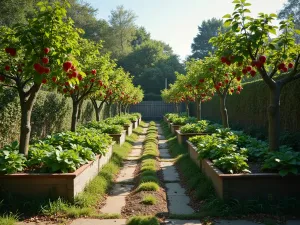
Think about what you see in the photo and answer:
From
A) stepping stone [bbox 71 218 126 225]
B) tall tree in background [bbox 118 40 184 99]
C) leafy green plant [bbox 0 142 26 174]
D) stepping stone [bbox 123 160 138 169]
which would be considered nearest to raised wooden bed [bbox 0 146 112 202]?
leafy green plant [bbox 0 142 26 174]

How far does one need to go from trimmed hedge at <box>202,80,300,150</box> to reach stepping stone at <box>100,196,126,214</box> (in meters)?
4.09

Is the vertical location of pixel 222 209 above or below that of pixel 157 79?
below

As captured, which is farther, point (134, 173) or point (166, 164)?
point (166, 164)

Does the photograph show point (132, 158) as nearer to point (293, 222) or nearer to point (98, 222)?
point (98, 222)

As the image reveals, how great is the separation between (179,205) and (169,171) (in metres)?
2.69

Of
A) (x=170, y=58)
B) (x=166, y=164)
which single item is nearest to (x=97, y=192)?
(x=166, y=164)

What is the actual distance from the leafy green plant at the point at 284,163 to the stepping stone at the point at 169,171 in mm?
2570

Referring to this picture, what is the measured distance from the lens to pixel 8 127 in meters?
6.69

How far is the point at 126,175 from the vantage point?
730cm

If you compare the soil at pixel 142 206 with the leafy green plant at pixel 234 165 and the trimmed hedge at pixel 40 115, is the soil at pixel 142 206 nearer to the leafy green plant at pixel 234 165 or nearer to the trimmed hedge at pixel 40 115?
the leafy green plant at pixel 234 165

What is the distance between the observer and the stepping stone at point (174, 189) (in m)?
5.86

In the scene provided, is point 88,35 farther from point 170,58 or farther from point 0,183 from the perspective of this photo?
point 0,183

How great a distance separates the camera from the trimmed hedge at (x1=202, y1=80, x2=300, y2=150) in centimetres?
761

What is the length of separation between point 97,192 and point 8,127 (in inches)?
106
